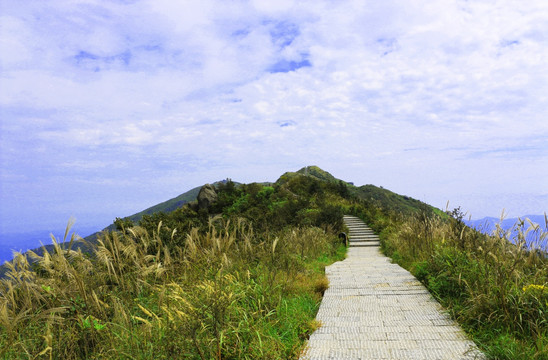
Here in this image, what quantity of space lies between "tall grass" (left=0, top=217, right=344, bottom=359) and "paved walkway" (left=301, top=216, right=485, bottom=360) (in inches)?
11.1

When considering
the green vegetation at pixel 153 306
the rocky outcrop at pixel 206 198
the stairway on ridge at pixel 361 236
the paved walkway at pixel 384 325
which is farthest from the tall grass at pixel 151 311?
the rocky outcrop at pixel 206 198

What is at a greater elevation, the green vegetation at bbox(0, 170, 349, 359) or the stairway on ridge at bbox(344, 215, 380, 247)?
the green vegetation at bbox(0, 170, 349, 359)

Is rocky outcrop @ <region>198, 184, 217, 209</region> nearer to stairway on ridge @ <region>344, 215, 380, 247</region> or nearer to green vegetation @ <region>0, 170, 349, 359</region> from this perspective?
stairway on ridge @ <region>344, 215, 380, 247</region>

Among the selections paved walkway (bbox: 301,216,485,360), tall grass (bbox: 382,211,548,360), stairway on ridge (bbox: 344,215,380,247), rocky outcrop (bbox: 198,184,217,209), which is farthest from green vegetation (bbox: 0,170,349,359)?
rocky outcrop (bbox: 198,184,217,209)

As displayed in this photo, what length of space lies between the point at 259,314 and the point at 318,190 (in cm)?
2701

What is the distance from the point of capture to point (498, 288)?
13.3ft

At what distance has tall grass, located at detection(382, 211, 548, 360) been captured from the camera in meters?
3.50

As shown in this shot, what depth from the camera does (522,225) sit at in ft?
15.2

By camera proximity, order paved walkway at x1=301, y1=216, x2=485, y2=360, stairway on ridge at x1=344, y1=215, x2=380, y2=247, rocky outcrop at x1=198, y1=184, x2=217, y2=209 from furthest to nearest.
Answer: rocky outcrop at x1=198, y1=184, x2=217, y2=209
stairway on ridge at x1=344, y1=215, x2=380, y2=247
paved walkway at x1=301, y1=216, x2=485, y2=360

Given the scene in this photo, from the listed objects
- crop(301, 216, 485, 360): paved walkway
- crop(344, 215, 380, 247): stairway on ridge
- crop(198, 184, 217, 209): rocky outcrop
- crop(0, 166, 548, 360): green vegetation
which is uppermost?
crop(198, 184, 217, 209): rocky outcrop

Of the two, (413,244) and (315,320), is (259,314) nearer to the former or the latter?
(315,320)

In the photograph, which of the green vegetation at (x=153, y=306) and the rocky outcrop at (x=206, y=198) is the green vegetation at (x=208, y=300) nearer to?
the green vegetation at (x=153, y=306)

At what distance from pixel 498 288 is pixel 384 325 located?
140 centimetres

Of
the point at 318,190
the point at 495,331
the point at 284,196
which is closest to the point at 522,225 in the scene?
the point at 495,331
